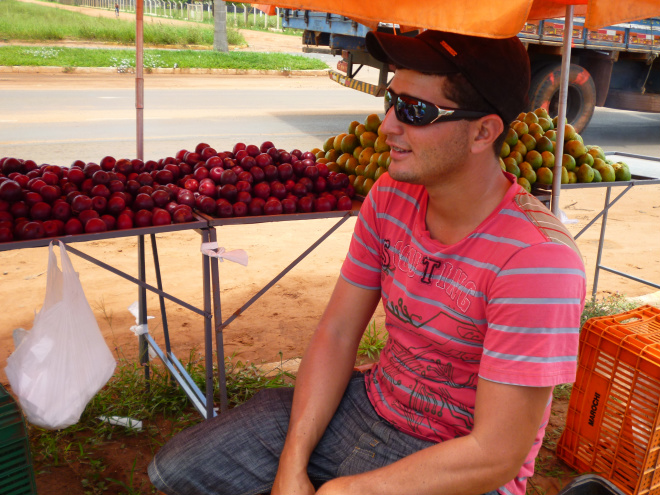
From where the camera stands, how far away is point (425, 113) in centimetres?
158

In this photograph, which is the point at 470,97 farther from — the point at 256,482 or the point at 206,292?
the point at 206,292

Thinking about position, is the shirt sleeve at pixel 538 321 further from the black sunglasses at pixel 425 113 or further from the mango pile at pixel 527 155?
the mango pile at pixel 527 155

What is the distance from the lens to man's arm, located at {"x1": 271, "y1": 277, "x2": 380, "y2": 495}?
5.39 feet

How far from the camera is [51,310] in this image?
7.34 ft

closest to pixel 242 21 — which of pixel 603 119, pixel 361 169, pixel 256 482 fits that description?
pixel 603 119

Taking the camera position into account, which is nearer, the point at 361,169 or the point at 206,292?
the point at 206,292

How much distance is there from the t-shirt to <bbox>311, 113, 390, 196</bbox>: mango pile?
4.34ft

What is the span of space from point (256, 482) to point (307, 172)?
1661 millimetres

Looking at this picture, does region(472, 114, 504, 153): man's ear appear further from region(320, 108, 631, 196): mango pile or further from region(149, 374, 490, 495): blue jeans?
region(320, 108, 631, 196): mango pile

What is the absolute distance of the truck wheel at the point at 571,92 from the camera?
357 inches

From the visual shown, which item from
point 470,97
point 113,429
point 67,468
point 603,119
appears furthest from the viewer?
point 603,119

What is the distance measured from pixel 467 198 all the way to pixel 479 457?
644 millimetres

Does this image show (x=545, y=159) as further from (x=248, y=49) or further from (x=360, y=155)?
(x=248, y=49)

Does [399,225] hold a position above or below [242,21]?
below
